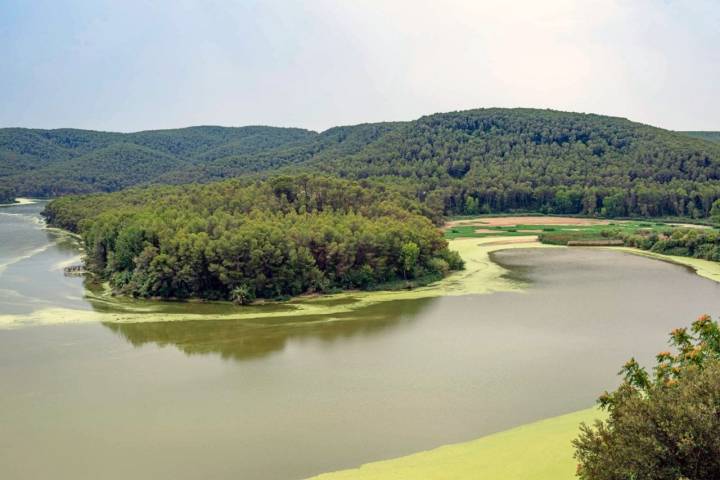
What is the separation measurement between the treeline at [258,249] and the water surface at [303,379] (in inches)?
100

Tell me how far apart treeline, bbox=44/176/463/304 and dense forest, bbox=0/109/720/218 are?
27430 mm

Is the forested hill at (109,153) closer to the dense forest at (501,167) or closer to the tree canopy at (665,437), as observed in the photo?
the dense forest at (501,167)

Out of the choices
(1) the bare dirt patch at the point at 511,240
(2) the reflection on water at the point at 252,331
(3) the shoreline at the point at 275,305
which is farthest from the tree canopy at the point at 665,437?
(1) the bare dirt patch at the point at 511,240

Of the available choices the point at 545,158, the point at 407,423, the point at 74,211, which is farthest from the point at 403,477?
the point at 545,158

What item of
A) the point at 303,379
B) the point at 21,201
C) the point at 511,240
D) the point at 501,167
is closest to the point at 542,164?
the point at 501,167

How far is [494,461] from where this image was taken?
16406 mm

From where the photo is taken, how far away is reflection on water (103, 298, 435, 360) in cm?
2762

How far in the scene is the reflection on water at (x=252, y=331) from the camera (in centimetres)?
2762

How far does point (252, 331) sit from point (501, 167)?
71.2m

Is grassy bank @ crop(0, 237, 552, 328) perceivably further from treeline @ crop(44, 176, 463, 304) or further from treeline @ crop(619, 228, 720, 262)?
treeline @ crop(619, 228, 720, 262)

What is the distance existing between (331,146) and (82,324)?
3936 inches

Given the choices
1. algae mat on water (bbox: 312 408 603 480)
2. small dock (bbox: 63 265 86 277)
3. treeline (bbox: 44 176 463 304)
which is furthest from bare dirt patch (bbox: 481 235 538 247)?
algae mat on water (bbox: 312 408 603 480)

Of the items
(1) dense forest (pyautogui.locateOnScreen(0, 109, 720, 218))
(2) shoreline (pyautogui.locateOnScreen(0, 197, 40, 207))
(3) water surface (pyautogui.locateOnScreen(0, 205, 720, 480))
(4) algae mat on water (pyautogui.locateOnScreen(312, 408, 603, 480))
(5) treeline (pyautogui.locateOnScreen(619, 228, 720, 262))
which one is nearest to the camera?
(4) algae mat on water (pyautogui.locateOnScreen(312, 408, 603, 480))

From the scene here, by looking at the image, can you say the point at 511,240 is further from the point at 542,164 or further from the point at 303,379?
the point at 303,379
